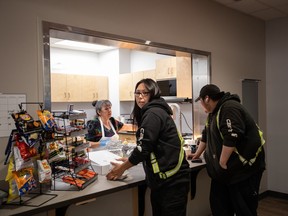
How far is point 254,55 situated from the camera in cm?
403

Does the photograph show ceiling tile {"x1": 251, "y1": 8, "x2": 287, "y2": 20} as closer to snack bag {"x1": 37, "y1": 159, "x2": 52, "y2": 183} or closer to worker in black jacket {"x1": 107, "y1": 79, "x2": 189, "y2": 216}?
worker in black jacket {"x1": 107, "y1": 79, "x2": 189, "y2": 216}

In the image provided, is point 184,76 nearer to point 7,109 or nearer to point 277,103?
point 277,103

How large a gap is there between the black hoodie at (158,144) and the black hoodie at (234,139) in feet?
1.51

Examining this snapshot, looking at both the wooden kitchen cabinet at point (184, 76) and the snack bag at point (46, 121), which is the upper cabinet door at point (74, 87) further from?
the snack bag at point (46, 121)

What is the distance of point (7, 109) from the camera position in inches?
70.8

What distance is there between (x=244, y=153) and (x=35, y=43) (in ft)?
5.76

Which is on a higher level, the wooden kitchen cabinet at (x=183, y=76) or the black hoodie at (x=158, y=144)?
the wooden kitchen cabinet at (x=183, y=76)

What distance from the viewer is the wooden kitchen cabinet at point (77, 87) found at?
18.3 ft

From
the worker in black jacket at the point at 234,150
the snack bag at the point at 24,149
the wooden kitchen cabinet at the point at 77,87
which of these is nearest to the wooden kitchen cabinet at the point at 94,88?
the wooden kitchen cabinet at the point at 77,87

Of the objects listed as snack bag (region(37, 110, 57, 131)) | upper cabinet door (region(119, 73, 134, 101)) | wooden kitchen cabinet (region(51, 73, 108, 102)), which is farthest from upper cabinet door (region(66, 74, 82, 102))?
snack bag (region(37, 110, 57, 131))

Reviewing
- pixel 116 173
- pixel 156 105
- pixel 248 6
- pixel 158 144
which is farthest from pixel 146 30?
pixel 248 6

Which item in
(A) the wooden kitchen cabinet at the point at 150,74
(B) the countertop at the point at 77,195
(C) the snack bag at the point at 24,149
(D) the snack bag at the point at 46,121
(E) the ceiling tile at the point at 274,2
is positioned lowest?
(B) the countertop at the point at 77,195

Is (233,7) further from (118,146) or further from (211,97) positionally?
(118,146)

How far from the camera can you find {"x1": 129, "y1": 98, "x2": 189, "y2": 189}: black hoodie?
178 centimetres
